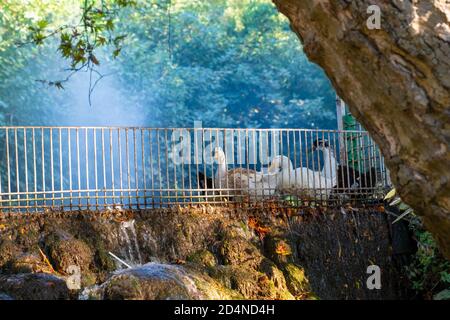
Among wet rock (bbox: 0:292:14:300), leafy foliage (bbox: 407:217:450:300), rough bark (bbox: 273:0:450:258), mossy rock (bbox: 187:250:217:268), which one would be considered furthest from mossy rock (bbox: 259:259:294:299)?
rough bark (bbox: 273:0:450:258)

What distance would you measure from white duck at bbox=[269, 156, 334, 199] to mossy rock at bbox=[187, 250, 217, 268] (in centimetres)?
211

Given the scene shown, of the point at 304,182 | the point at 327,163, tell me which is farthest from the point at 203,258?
the point at 327,163

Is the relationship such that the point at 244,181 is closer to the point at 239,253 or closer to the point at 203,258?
the point at 239,253

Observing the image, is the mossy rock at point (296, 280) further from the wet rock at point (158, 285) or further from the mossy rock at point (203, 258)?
the wet rock at point (158, 285)

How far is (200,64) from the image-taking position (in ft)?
84.9

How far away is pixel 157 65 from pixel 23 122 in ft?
14.4

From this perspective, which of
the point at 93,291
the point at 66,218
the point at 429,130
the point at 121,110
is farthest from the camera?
the point at 121,110

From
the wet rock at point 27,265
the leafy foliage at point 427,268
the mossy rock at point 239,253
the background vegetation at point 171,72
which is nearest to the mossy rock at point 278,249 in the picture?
the mossy rock at point 239,253

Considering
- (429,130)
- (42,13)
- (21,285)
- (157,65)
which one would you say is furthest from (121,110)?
(429,130)

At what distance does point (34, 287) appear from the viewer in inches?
306

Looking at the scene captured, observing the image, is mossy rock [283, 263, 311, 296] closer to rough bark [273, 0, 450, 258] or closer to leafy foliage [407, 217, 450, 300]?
leafy foliage [407, 217, 450, 300]

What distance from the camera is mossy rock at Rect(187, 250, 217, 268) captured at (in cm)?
1013
